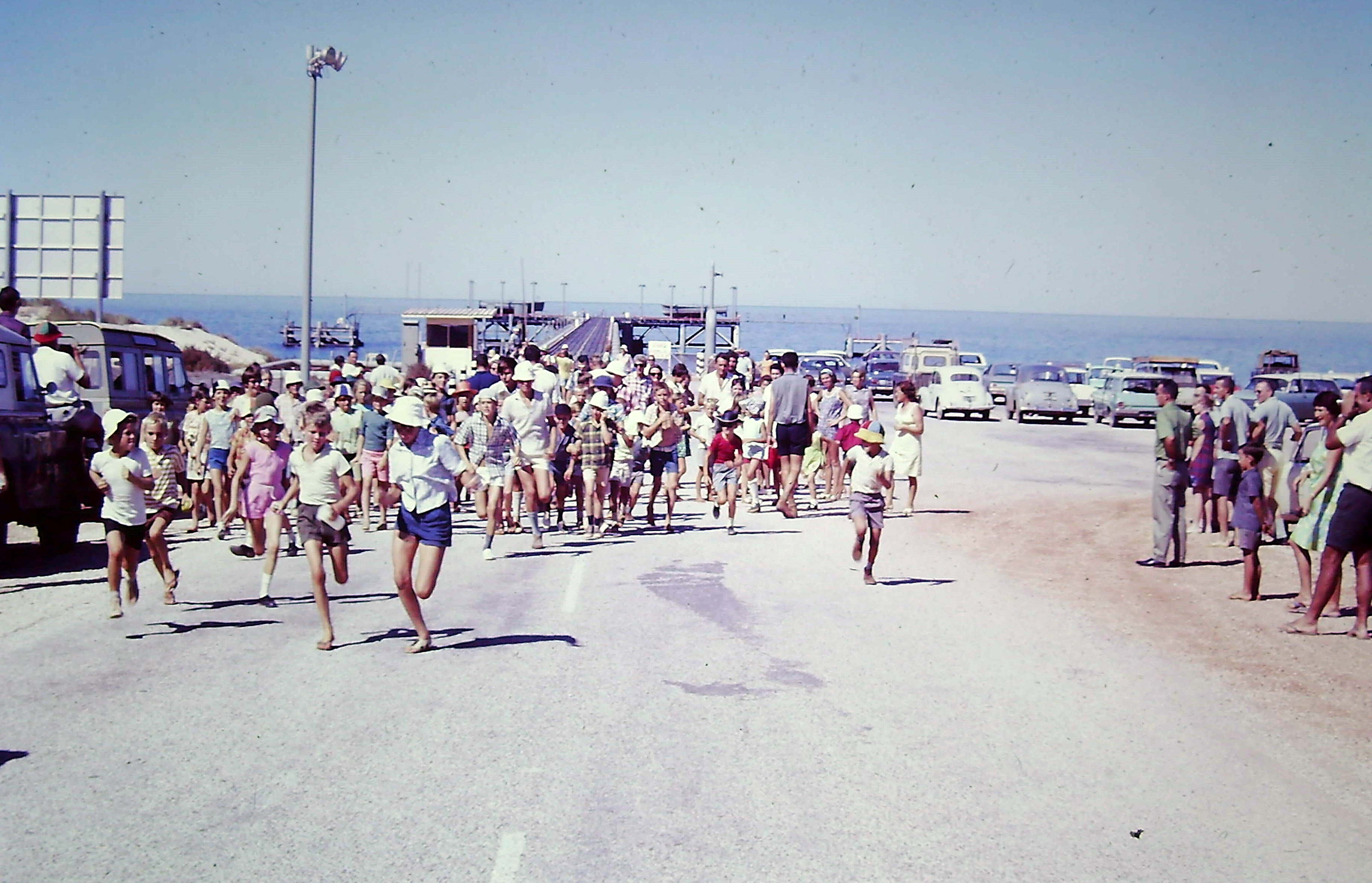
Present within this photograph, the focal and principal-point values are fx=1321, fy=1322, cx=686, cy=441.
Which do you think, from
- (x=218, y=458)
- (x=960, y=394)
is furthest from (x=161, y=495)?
(x=960, y=394)

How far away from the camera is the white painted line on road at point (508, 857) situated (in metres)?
5.01

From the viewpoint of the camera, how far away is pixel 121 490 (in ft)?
32.9

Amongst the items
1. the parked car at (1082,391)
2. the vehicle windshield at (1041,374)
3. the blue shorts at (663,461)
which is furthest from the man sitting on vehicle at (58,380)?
the vehicle windshield at (1041,374)

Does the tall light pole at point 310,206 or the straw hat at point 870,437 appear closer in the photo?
the straw hat at point 870,437

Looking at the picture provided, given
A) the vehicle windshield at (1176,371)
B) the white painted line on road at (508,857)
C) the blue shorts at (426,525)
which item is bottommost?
the white painted line on road at (508,857)

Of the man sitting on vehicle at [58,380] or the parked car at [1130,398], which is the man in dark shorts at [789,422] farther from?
the parked car at [1130,398]

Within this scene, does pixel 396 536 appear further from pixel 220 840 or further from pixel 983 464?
pixel 983 464

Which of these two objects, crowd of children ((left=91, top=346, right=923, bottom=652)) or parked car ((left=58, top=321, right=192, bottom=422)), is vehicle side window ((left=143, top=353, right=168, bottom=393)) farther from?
crowd of children ((left=91, top=346, right=923, bottom=652))

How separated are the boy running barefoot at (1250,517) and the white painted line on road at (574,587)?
582 cm

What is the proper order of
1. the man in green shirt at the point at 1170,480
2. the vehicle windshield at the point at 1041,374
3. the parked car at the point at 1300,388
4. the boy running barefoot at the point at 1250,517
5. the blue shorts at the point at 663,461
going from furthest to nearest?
1. the vehicle windshield at the point at 1041,374
2. the parked car at the point at 1300,388
3. the blue shorts at the point at 663,461
4. the man in green shirt at the point at 1170,480
5. the boy running barefoot at the point at 1250,517

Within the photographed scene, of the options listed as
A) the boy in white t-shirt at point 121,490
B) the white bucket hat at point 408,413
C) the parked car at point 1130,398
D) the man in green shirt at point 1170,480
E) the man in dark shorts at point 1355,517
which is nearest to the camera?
the white bucket hat at point 408,413

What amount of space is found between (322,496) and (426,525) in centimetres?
100

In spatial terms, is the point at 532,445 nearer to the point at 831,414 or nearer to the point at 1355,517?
the point at 831,414

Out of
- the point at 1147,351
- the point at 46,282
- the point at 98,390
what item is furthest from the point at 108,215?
the point at 1147,351
